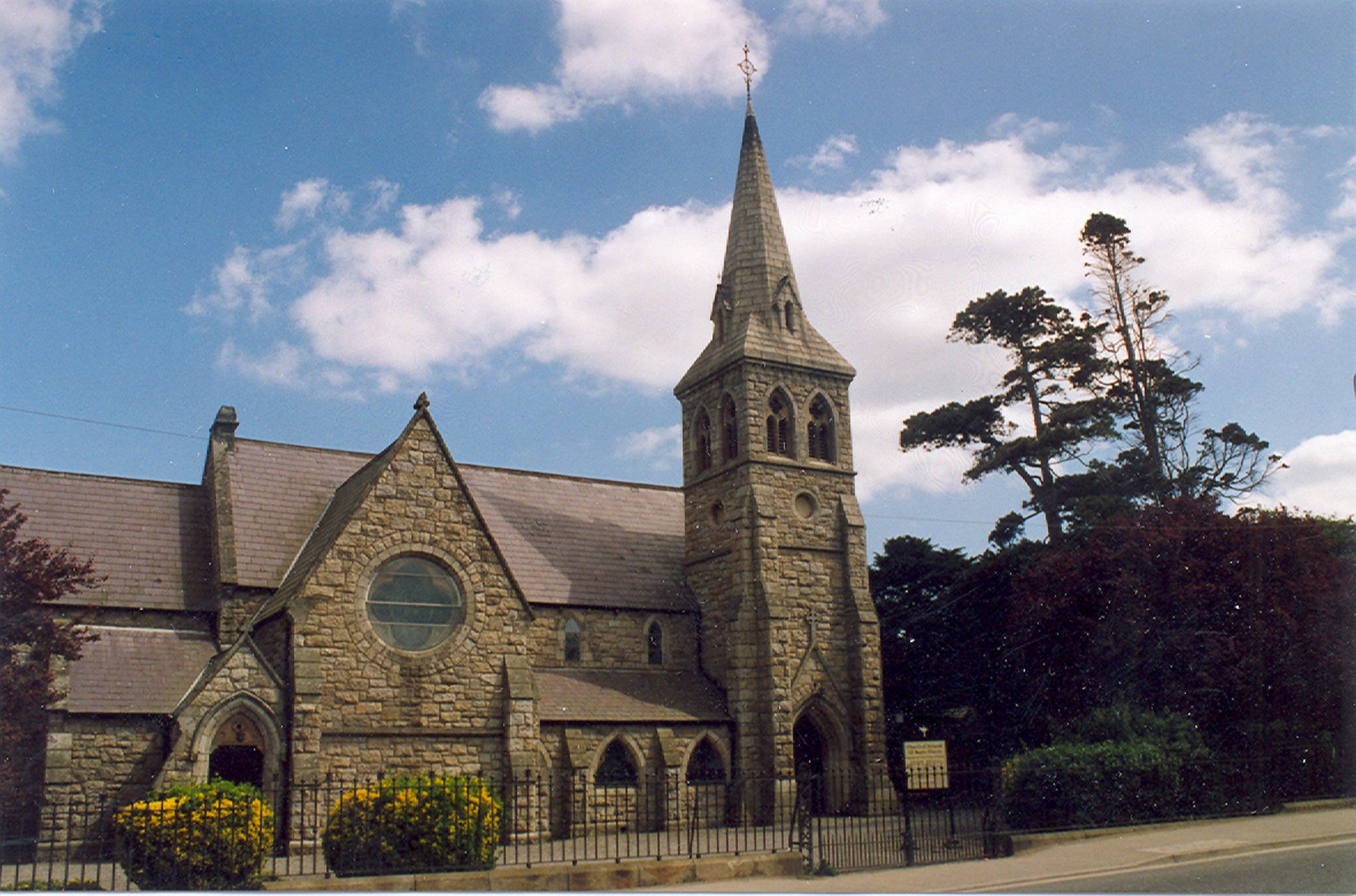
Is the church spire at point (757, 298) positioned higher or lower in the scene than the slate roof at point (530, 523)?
higher

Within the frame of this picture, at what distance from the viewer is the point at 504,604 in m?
26.2

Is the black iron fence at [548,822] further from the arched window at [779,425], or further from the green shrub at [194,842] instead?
the arched window at [779,425]

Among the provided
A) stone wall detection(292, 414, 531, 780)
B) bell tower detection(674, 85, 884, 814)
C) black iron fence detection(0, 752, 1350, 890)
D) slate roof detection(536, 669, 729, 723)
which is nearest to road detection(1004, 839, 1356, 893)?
black iron fence detection(0, 752, 1350, 890)

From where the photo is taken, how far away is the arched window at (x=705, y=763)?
29469 millimetres

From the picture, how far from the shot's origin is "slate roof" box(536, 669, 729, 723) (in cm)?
2816

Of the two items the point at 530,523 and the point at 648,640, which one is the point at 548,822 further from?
the point at 530,523

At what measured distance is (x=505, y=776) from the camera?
24812mm

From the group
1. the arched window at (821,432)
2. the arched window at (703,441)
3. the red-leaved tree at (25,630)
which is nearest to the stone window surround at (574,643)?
the arched window at (703,441)

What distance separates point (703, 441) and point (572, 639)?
7.62 m

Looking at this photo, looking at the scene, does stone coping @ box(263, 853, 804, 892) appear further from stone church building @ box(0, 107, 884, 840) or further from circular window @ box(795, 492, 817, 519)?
circular window @ box(795, 492, 817, 519)

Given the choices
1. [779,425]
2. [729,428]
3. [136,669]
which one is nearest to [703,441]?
[729,428]

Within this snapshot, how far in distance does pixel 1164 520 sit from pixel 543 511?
56.6ft

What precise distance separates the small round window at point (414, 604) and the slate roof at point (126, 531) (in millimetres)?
4513

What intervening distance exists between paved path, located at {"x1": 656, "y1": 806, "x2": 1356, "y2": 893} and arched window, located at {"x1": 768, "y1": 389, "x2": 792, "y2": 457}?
1446 cm
